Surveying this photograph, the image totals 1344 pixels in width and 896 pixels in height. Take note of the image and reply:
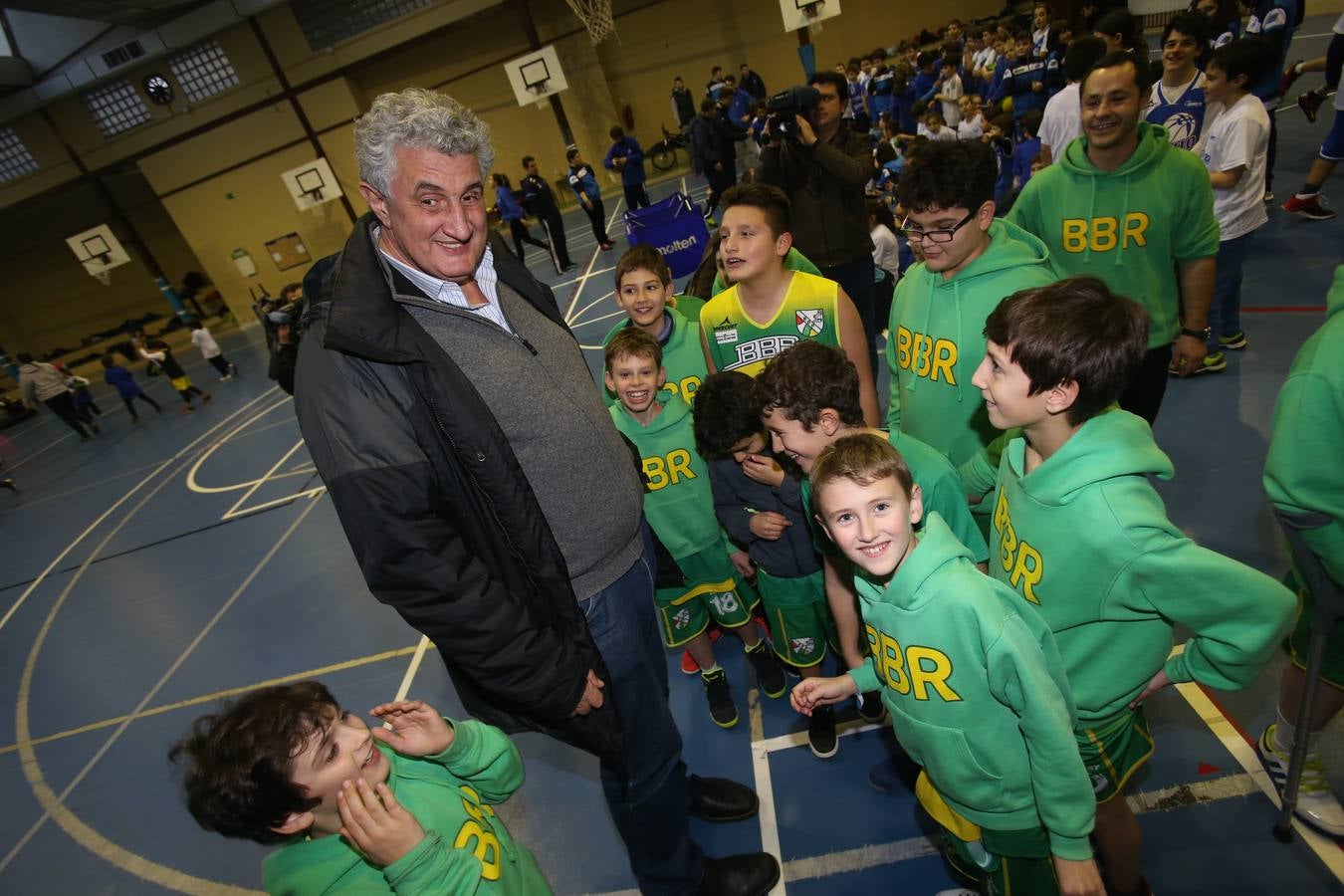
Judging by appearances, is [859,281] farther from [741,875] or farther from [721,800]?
[741,875]

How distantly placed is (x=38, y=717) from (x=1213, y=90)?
1015cm

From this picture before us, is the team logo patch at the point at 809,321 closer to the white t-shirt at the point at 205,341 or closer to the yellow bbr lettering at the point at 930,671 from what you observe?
the yellow bbr lettering at the point at 930,671

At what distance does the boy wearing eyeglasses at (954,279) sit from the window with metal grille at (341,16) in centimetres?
2075

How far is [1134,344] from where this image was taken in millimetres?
1591

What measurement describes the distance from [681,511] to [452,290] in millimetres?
1573

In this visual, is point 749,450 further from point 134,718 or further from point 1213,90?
point 134,718

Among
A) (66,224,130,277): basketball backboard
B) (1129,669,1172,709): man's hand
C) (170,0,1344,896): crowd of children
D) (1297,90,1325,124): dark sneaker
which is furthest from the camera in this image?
(66,224,130,277): basketball backboard

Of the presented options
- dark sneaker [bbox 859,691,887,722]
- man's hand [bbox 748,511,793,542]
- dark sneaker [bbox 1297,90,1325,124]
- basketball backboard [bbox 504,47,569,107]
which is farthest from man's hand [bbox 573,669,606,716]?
basketball backboard [bbox 504,47,569,107]

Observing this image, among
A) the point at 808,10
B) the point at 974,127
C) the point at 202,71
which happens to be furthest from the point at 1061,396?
the point at 202,71

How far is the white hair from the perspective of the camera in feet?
5.26

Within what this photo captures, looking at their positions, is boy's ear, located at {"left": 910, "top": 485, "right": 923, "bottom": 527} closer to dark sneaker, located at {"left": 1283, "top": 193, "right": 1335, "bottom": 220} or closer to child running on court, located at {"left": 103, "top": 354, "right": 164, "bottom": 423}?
dark sneaker, located at {"left": 1283, "top": 193, "right": 1335, "bottom": 220}

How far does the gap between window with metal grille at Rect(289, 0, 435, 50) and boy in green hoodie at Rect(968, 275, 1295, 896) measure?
71.1 feet

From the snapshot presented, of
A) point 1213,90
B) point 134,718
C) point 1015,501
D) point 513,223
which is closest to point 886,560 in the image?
point 1015,501

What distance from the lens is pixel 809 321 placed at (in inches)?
113
